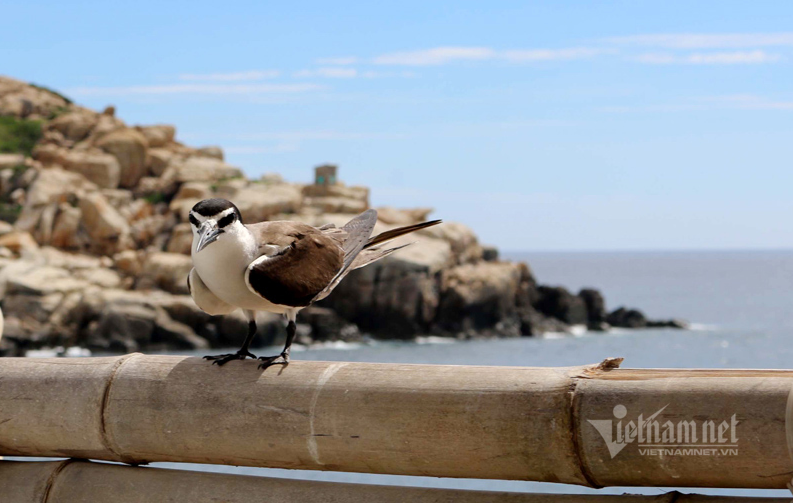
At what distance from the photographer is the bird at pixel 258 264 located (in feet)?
13.5

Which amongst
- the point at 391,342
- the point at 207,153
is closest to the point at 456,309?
the point at 391,342

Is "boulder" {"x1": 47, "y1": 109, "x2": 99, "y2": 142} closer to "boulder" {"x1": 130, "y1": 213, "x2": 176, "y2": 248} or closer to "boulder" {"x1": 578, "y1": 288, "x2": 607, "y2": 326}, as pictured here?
"boulder" {"x1": 130, "y1": 213, "x2": 176, "y2": 248}

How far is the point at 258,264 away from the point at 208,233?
29 cm

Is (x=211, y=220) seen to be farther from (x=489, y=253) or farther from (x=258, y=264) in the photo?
(x=489, y=253)

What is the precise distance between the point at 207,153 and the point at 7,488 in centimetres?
5248

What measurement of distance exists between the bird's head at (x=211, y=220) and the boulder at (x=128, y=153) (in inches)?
1905

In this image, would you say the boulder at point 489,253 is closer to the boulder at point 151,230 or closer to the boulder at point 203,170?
the boulder at point 203,170

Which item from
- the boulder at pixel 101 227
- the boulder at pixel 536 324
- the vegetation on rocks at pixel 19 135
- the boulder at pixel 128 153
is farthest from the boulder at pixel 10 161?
the boulder at pixel 536 324

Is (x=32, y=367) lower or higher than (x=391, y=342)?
higher

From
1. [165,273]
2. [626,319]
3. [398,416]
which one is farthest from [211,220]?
[626,319]

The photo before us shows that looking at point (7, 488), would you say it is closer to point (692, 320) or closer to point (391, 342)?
point (391, 342)

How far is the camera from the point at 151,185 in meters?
50.2

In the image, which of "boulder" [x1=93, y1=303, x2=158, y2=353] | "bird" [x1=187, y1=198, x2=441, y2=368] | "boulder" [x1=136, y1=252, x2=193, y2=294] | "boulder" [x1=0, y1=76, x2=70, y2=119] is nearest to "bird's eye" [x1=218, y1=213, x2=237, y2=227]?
"bird" [x1=187, y1=198, x2=441, y2=368]

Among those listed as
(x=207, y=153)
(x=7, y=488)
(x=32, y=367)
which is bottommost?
(x=7, y=488)
